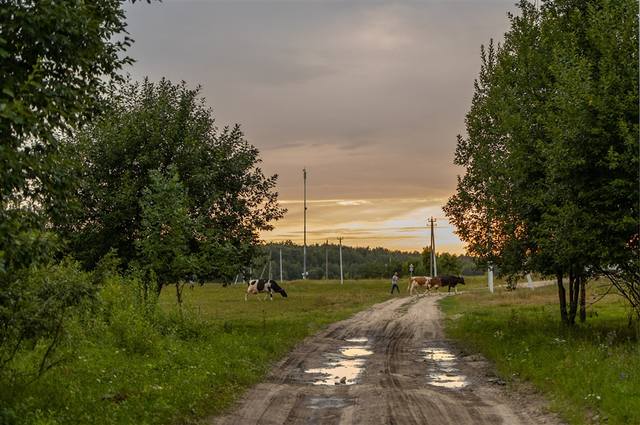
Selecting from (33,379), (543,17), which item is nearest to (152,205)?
(33,379)

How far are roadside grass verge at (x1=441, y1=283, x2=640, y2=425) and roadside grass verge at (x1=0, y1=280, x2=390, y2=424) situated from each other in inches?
262

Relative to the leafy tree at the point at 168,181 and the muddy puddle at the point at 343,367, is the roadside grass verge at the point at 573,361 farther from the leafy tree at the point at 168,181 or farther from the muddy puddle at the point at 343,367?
the leafy tree at the point at 168,181

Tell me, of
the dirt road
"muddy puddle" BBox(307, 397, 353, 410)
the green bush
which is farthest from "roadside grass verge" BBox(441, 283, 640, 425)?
the green bush

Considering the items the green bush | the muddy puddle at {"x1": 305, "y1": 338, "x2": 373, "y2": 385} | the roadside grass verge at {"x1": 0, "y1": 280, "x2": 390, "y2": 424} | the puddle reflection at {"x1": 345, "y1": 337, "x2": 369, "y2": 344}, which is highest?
the green bush

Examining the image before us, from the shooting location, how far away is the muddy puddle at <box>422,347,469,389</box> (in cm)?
1570

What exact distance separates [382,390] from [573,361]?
487 centimetres

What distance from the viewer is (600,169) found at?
18.0m

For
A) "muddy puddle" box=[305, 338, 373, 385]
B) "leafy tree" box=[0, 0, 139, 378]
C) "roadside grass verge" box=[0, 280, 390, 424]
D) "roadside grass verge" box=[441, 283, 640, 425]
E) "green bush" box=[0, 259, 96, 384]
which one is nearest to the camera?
"leafy tree" box=[0, 0, 139, 378]

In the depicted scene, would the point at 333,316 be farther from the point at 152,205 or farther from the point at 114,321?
the point at 114,321

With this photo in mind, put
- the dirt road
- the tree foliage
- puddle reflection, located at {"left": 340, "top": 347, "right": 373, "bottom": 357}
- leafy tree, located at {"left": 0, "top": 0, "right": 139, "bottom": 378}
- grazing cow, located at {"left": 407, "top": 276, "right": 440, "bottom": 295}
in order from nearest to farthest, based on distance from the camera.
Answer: leafy tree, located at {"left": 0, "top": 0, "right": 139, "bottom": 378}, the dirt road, the tree foliage, puddle reflection, located at {"left": 340, "top": 347, "right": 373, "bottom": 357}, grazing cow, located at {"left": 407, "top": 276, "right": 440, "bottom": 295}

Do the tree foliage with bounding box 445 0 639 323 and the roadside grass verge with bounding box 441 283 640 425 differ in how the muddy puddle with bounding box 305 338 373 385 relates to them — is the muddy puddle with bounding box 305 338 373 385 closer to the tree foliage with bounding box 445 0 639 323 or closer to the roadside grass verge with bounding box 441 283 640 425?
the roadside grass verge with bounding box 441 283 640 425

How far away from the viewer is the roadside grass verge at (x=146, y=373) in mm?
11188

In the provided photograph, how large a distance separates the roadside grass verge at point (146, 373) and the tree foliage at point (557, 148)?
9015 millimetres

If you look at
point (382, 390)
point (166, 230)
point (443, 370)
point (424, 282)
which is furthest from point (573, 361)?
point (424, 282)
